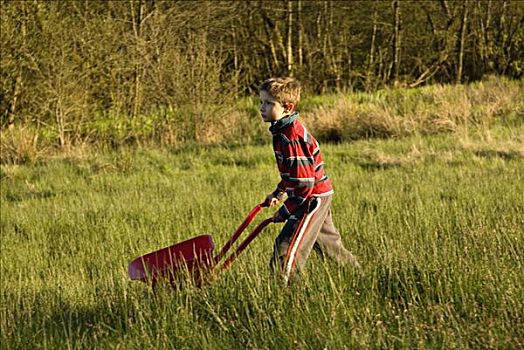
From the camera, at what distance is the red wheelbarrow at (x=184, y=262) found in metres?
4.84

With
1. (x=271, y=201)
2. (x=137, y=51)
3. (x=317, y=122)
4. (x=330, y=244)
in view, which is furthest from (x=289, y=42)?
(x=271, y=201)

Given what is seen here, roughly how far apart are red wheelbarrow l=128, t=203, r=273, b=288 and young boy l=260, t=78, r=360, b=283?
0.63 feet

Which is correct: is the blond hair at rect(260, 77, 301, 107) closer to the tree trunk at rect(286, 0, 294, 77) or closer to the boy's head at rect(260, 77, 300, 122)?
the boy's head at rect(260, 77, 300, 122)

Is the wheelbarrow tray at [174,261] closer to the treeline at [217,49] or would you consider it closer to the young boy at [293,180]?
the young boy at [293,180]

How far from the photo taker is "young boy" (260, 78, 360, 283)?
492 cm

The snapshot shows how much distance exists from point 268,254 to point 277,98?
1.70 m

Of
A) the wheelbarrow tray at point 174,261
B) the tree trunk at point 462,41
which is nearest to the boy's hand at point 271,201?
the wheelbarrow tray at point 174,261

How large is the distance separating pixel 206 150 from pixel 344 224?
273 inches

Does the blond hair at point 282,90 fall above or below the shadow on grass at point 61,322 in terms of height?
above

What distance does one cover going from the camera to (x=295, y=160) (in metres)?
4.91

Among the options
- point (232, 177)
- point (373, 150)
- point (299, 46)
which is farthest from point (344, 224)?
point (299, 46)

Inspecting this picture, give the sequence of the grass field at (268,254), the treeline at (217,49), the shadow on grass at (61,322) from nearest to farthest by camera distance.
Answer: the grass field at (268,254) < the shadow on grass at (61,322) < the treeline at (217,49)

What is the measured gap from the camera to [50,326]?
15.5ft

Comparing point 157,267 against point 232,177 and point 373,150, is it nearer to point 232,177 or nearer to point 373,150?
point 232,177
